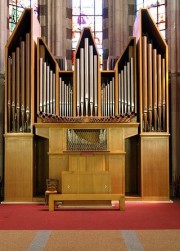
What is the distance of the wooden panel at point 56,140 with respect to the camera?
1566 cm

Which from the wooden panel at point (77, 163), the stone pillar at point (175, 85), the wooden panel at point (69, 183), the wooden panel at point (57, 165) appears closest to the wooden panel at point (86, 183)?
the wooden panel at point (69, 183)

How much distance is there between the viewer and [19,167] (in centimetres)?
1575

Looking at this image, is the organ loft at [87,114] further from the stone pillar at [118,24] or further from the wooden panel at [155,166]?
Answer: the stone pillar at [118,24]

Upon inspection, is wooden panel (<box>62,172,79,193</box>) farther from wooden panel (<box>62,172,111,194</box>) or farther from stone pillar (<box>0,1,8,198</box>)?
stone pillar (<box>0,1,8,198</box>)

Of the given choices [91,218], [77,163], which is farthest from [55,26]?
[91,218]

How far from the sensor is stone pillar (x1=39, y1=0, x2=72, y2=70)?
1886cm

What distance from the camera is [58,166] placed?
15.6 m

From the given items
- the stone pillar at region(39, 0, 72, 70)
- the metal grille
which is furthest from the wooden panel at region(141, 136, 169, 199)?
the stone pillar at region(39, 0, 72, 70)

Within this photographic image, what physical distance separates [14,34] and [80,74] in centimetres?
237

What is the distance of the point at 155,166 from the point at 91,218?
4415mm

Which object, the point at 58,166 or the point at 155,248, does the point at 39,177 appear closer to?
the point at 58,166

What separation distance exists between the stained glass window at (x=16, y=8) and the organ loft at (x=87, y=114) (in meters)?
2.52

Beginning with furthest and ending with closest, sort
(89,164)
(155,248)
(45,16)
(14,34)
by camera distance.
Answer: (45,16) → (14,34) → (89,164) → (155,248)

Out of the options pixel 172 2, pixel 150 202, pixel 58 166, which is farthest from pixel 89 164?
pixel 172 2
